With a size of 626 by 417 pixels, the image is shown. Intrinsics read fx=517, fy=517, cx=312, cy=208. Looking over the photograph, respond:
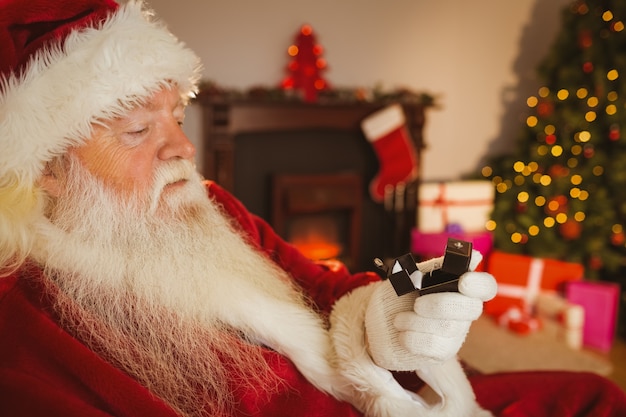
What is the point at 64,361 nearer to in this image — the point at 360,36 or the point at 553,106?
the point at 360,36

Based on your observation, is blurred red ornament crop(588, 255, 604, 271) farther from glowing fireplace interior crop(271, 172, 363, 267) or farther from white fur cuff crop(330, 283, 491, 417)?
white fur cuff crop(330, 283, 491, 417)

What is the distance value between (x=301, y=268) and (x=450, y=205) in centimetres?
237

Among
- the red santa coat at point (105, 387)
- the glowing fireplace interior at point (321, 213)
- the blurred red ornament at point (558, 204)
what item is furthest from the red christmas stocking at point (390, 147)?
the red santa coat at point (105, 387)

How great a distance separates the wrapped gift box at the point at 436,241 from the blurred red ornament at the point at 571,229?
0.47 meters

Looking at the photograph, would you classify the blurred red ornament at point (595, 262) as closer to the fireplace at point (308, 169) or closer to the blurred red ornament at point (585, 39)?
the fireplace at point (308, 169)

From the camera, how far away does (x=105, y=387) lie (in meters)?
0.85

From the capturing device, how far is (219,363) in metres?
1.01

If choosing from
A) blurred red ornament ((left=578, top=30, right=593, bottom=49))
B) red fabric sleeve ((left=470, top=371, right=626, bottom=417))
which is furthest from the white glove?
blurred red ornament ((left=578, top=30, right=593, bottom=49))

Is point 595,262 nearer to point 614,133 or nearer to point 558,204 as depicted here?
point 558,204

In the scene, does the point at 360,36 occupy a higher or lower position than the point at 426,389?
higher

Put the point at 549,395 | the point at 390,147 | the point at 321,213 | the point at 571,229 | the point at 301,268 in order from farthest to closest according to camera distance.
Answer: the point at 321,213
the point at 390,147
the point at 571,229
the point at 301,268
the point at 549,395

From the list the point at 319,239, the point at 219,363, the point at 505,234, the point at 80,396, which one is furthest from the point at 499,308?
the point at 80,396

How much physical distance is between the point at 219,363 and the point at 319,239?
8.75 ft

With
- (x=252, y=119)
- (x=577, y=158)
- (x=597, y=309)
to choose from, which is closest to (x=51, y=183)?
(x=252, y=119)
